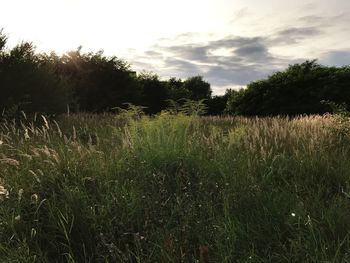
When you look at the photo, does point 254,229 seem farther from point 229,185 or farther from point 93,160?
point 93,160

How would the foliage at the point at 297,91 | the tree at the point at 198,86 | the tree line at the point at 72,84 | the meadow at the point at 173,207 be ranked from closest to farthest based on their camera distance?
the meadow at the point at 173,207, the tree line at the point at 72,84, the foliage at the point at 297,91, the tree at the point at 198,86

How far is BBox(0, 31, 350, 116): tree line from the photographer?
43.2 ft

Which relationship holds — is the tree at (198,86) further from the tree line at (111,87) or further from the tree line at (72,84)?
the tree line at (111,87)

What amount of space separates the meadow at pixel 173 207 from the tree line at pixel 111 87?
6730mm

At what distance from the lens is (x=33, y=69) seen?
13602mm

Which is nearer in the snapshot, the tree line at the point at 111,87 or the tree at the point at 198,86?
the tree line at the point at 111,87

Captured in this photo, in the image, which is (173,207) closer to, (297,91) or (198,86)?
(297,91)

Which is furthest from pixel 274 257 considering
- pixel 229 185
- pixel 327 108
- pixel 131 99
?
pixel 131 99

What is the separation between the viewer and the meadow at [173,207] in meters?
3.61

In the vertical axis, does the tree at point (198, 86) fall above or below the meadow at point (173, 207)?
above

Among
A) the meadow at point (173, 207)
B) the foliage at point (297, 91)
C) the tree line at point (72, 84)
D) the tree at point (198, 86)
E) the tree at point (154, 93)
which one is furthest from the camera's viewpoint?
the tree at point (198, 86)

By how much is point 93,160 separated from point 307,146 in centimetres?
318

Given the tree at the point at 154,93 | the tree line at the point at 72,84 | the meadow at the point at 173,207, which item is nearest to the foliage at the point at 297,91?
the tree line at the point at 72,84

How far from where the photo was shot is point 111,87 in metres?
24.6
